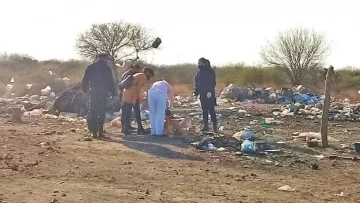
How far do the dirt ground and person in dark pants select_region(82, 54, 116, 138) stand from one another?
0.42 m

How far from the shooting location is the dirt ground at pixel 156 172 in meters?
7.28

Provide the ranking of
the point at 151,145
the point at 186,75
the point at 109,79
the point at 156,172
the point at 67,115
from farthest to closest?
the point at 186,75, the point at 67,115, the point at 109,79, the point at 151,145, the point at 156,172

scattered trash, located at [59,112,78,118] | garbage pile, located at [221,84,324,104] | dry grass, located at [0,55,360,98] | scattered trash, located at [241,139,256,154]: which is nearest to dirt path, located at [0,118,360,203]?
scattered trash, located at [241,139,256,154]

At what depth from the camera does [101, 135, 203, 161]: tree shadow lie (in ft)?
35.6

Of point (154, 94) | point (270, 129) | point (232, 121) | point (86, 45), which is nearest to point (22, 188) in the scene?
point (154, 94)

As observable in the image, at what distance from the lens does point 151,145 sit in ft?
39.6

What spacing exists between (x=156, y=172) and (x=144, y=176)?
17.1 inches

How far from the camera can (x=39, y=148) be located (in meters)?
11.2

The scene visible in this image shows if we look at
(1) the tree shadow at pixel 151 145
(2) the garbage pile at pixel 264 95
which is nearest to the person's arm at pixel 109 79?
(1) the tree shadow at pixel 151 145

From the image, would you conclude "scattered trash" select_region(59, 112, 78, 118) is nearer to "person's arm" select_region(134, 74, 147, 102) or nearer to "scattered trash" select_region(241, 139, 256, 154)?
"person's arm" select_region(134, 74, 147, 102)

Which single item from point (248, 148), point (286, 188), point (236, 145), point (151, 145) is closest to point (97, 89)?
point (151, 145)

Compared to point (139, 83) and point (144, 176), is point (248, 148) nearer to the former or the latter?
Answer: point (144, 176)

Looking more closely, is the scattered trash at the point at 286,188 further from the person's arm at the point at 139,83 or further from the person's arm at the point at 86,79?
the person's arm at the point at 139,83

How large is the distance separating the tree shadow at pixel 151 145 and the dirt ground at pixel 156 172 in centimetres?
2
